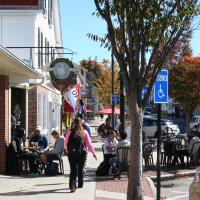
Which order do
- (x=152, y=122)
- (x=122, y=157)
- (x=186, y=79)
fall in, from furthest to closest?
(x=152, y=122)
(x=186, y=79)
(x=122, y=157)

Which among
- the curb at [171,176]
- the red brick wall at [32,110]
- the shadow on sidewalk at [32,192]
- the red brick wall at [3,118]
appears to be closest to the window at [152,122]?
the red brick wall at [32,110]

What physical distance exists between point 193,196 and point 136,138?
215 centimetres

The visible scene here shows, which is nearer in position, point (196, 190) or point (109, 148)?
point (196, 190)

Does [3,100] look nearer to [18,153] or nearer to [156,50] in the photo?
[18,153]

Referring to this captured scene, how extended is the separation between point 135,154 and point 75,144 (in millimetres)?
2724

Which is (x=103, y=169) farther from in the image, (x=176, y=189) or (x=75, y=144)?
(x=75, y=144)

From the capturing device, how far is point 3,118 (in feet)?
52.5

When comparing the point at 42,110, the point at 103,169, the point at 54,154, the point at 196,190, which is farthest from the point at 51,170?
the point at 42,110

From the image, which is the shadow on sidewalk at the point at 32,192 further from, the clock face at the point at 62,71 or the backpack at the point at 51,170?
the clock face at the point at 62,71

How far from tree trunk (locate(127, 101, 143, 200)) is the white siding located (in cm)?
1453

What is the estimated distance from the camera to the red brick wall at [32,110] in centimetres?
2339

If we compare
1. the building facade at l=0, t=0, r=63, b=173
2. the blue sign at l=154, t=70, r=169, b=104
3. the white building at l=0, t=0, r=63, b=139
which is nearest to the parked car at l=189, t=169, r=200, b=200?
the blue sign at l=154, t=70, r=169, b=104

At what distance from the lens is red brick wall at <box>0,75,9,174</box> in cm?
1567

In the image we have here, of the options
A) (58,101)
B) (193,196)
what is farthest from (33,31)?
(193,196)
